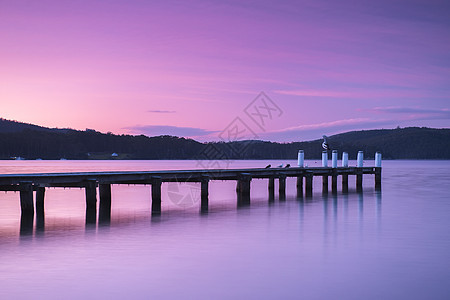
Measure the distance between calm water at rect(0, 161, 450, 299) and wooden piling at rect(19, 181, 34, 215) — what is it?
2.76 feet

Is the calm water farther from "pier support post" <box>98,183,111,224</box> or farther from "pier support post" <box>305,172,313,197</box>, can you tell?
"pier support post" <box>305,172,313,197</box>

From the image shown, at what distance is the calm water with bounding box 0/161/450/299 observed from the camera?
14305mm

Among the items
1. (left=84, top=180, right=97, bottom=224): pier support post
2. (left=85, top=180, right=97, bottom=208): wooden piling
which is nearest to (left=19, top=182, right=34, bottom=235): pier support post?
(left=84, top=180, right=97, bottom=224): pier support post

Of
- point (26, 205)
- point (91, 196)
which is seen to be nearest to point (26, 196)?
point (26, 205)

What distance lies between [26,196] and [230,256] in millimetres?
13269

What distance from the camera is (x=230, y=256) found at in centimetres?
1898

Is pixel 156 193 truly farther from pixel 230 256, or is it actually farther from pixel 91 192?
pixel 230 256

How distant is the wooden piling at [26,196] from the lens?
Answer: 27359 millimetres

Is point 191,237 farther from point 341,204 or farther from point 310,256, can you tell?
point 341,204

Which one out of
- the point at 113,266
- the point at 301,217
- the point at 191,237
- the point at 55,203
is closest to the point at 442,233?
the point at 301,217

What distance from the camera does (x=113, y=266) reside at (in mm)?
16859

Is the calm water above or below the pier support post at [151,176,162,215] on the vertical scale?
below

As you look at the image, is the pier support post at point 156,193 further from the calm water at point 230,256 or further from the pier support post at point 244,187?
the pier support post at point 244,187

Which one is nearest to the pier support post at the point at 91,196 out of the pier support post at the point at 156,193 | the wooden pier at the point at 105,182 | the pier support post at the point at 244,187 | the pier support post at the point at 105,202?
the wooden pier at the point at 105,182
